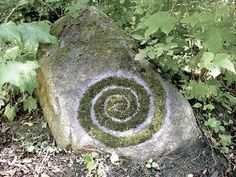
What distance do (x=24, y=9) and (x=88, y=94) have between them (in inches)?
77.5

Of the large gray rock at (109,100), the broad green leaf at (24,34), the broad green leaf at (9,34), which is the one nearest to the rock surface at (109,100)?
the large gray rock at (109,100)

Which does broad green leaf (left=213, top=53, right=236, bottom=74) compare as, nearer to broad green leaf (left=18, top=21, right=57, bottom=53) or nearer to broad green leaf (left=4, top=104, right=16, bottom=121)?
broad green leaf (left=18, top=21, right=57, bottom=53)

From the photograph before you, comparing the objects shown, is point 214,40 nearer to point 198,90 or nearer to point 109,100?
point 198,90

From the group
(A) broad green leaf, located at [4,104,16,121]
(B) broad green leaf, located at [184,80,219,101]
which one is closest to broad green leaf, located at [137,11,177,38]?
(B) broad green leaf, located at [184,80,219,101]

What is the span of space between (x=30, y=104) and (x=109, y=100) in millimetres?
742

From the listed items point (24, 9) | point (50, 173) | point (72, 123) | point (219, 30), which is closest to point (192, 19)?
point (219, 30)

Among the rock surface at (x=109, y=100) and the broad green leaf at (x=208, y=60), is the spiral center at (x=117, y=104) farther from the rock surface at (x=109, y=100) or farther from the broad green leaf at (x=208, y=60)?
the broad green leaf at (x=208, y=60)

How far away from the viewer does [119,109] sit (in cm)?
313

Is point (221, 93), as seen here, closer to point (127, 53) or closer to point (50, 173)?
point (127, 53)

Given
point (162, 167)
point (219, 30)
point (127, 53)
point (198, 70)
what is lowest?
point (162, 167)

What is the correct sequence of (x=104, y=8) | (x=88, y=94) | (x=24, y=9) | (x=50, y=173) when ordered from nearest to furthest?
(x=50, y=173) → (x=88, y=94) → (x=104, y=8) → (x=24, y=9)

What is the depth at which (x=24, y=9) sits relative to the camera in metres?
4.64

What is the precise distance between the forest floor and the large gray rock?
0.08 meters

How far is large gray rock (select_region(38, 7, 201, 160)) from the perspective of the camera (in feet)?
9.84
